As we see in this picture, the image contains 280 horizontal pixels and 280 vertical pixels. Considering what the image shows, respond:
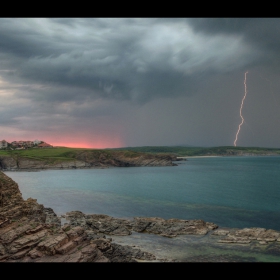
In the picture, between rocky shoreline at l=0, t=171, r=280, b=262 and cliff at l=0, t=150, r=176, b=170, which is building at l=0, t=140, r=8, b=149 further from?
rocky shoreline at l=0, t=171, r=280, b=262

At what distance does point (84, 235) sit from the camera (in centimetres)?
1673

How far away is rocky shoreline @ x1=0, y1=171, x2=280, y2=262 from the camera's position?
562 inches

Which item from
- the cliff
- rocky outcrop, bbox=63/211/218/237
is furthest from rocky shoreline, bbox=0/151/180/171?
rocky outcrop, bbox=63/211/218/237

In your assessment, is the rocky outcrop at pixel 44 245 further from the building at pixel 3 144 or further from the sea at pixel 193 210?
the building at pixel 3 144

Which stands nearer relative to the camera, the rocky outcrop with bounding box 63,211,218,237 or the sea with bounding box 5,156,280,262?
the sea with bounding box 5,156,280,262

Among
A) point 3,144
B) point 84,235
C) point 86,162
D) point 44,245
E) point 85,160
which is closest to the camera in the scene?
point 44,245

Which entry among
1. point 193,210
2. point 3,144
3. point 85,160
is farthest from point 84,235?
point 3,144

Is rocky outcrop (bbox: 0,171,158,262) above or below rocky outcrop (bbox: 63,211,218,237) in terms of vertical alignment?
above

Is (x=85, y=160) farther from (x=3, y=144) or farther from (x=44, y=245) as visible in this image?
(x=44, y=245)

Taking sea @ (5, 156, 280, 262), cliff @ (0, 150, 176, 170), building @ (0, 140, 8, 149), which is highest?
building @ (0, 140, 8, 149)

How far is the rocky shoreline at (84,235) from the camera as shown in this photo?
14.3 meters
